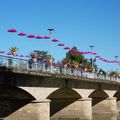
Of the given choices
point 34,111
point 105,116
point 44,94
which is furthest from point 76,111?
point 34,111

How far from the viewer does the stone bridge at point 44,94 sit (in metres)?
33.1

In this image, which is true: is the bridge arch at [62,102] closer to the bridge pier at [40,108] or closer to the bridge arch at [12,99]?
the bridge arch at [12,99]

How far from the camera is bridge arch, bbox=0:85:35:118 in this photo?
35009 millimetres

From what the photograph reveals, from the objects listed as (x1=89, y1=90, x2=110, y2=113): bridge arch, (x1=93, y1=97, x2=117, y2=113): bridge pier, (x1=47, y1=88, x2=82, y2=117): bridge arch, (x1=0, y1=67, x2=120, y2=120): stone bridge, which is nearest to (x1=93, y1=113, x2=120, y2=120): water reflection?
(x1=93, y1=97, x2=117, y2=113): bridge pier

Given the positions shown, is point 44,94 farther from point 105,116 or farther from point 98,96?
point 98,96

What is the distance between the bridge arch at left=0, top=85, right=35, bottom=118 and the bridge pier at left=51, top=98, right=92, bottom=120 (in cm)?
1127

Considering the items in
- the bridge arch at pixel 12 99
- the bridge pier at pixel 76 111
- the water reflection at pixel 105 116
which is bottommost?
the water reflection at pixel 105 116

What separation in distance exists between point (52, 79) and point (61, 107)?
37.7 ft

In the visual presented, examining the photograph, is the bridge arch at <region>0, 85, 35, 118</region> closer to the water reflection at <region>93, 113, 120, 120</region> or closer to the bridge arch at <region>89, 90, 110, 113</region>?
the water reflection at <region>93, 113, 120, 120</region>

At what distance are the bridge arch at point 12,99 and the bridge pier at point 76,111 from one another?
11269 millimetres

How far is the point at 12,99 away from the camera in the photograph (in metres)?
39.5

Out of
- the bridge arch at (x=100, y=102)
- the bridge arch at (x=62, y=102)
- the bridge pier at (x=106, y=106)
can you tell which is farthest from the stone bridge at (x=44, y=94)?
the bridge pier at (x=106, y=106)

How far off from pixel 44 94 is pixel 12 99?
3580mm

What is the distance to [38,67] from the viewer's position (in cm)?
3509
